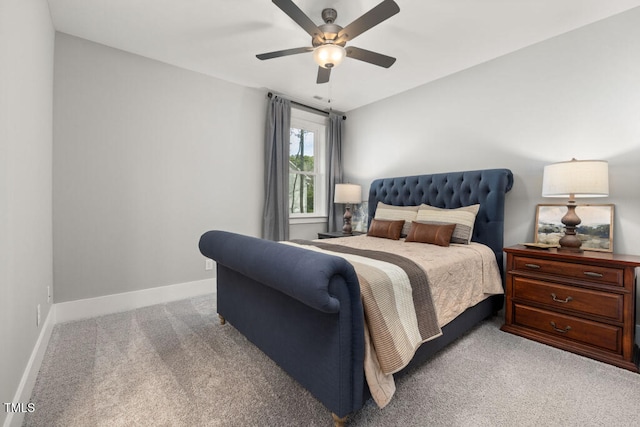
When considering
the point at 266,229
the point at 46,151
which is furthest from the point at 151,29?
the point at 266,229

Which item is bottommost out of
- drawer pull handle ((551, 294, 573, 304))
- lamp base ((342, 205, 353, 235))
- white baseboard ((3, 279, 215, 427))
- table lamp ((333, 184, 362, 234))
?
white baseboard ((3, 279, 215, 427))

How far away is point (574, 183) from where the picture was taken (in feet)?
6.83

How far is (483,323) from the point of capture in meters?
2.59

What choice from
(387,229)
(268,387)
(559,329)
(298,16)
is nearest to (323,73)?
(298,16)

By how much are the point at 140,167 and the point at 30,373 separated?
6.46ft

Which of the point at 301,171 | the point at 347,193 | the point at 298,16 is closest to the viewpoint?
the point at 298,16

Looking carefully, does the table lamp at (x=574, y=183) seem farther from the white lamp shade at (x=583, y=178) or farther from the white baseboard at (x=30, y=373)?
the white baseboard at (x=30, y=373)

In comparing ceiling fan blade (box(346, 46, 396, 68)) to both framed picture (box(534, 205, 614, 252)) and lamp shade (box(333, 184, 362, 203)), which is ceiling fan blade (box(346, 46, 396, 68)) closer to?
lamp shade (box(333, 184, 362, 203))

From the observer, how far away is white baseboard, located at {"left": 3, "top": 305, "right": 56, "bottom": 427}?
1.29 metres

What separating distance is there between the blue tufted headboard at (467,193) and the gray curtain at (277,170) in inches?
54.9

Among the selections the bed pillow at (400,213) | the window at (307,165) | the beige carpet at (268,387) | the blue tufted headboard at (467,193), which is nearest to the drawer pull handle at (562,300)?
the beige carpet at (268,387)

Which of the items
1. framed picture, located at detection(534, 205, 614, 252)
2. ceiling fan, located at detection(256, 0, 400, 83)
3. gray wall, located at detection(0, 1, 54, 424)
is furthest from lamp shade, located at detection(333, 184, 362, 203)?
gray wall, located at detection(0, 1, 54, 424)

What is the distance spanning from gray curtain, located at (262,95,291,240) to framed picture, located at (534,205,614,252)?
9.48 feet

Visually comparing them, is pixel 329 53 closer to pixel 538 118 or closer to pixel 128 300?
pixel 538 118
